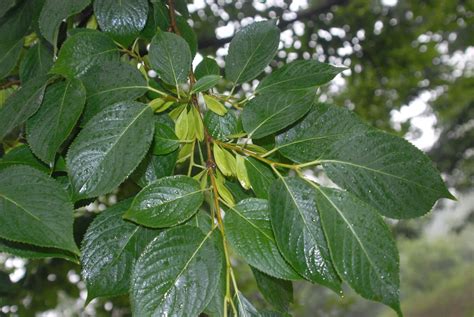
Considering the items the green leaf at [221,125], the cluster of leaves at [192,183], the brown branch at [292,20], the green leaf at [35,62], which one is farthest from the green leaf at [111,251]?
the brown branch at [292,20]

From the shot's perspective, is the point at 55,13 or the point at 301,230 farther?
the point at 55,13

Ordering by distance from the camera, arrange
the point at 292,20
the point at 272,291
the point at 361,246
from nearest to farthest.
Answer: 1. the point at 361,246
2. the point at 272,291
3. the point at 292,20

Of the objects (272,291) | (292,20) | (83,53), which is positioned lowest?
(292,20)

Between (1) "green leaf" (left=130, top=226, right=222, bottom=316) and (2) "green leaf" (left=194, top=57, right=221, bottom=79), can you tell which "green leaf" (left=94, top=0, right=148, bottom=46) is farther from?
(1) "green leaf" (left=130, top=226, right=222, bottom=316)

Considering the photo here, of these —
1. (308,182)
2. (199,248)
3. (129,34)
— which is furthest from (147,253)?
(129,34)

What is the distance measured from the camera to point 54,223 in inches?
16.7

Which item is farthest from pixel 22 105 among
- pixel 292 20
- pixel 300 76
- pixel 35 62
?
pixel 292 20

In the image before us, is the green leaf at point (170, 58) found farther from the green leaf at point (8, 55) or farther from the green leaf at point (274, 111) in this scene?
the green leaf at point (8, 55)

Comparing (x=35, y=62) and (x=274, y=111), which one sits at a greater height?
(x=274, y=111)

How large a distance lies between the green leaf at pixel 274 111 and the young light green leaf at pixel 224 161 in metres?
0.03

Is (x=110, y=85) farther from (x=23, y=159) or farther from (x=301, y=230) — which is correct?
(x=301, y=230)

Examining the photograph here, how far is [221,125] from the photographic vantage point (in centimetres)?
54

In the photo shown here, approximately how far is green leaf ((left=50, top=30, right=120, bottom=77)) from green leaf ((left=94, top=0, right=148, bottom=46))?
0.01 m

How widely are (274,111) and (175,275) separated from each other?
174 millimetres
